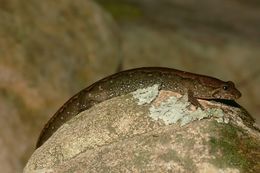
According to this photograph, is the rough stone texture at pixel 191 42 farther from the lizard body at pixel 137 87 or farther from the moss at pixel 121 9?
the lizard body at pixel 137 87

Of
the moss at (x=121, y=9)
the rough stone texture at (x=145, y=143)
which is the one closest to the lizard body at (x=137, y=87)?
the rough stone texture at (x=145, y=143)

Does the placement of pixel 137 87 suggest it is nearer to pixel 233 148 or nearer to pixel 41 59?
pixel 233 148

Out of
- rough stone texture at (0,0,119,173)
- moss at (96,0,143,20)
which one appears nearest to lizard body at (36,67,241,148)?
rough stone texture at (0,0,119,173)

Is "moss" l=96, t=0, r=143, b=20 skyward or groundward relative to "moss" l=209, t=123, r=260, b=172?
skyward

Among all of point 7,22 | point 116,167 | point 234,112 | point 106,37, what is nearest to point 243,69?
point 106,37

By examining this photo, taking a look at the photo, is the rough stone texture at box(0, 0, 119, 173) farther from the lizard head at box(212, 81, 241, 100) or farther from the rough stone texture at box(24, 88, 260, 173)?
the rough stone texture at box(24, 88, 260, 173)

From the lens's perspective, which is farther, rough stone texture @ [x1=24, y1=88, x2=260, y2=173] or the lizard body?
the lizard body

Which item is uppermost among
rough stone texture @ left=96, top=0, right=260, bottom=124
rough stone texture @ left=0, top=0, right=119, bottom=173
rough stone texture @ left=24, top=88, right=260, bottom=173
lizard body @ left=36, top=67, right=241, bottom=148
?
rough stone texture @ left=96, top=0, right=260, bottom=124
